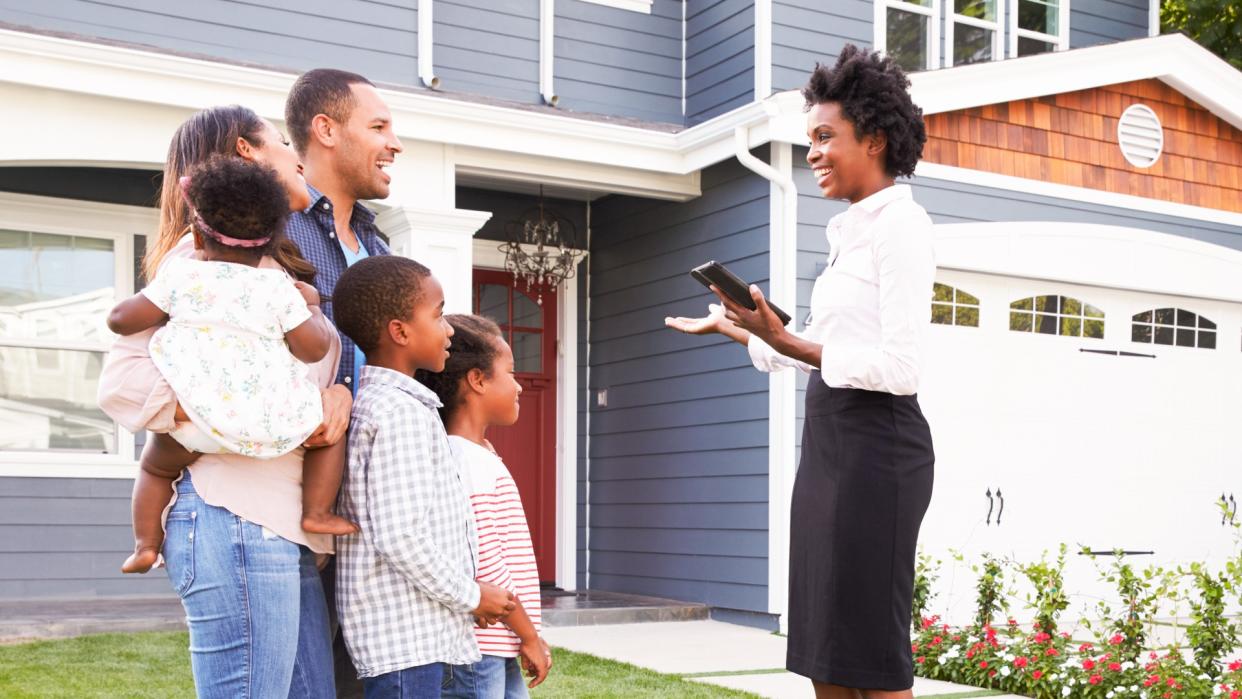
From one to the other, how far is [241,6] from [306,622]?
6.60 metres

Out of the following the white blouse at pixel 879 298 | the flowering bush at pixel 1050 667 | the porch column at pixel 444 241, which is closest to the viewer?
the white blouse at pixel 879 298

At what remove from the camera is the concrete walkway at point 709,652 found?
5748 mm

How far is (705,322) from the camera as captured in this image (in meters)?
2.90

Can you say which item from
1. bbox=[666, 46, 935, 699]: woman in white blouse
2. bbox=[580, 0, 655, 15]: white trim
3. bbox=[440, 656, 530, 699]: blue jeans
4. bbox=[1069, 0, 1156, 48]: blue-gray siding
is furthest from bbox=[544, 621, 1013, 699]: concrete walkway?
bbox=[1069, 0, 1156, 48]: blue-gray siding

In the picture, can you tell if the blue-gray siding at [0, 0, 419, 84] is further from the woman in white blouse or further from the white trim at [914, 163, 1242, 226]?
the woman in white blouse

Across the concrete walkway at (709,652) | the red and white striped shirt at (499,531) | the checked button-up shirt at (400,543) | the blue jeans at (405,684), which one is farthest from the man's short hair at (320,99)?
the concrete walkway at (709,652)

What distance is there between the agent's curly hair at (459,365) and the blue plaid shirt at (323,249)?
13.2 inches

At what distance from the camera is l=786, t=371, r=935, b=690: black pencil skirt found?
2594 mm

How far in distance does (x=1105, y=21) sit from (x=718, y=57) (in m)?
3.72

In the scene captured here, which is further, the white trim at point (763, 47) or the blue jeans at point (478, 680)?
the white trim at point (763, 47)

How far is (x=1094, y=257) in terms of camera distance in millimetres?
8977

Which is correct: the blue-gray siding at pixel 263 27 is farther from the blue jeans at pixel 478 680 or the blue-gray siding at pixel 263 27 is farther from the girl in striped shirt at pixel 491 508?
the blue jeans at pixel 478 680

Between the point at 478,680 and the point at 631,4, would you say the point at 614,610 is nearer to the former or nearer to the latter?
the point at 631,4

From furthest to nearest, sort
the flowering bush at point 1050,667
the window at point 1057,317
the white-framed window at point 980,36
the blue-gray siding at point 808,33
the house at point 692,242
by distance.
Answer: the white-framed window at point 980,36, the window at point 1057,317, the blue-gray siding at point 808,33, the house at point 692,242, the flowering bush at point 1050,667
